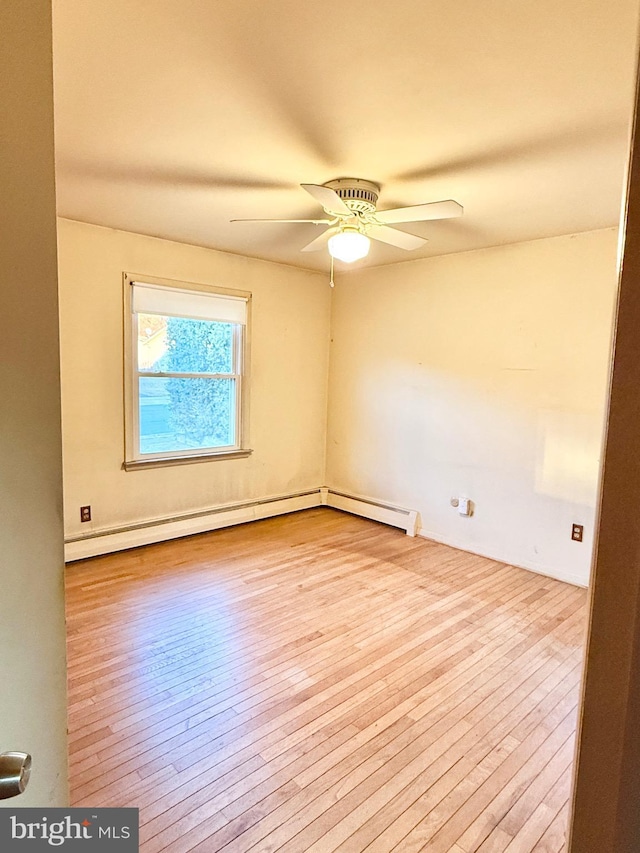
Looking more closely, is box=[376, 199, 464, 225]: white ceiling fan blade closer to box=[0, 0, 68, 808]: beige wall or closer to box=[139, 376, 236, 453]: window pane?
box=[0, 0, 68, 808]: beige wall

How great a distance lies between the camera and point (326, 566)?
358cm

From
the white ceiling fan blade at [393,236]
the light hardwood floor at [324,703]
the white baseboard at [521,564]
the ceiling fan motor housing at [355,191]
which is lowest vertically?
the light hardwood floor at [324,703]

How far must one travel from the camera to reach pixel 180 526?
4.07 meters

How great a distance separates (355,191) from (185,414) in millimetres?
2390

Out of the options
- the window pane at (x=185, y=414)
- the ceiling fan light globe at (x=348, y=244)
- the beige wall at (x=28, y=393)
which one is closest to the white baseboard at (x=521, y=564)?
the window pane at (x=185, y=414)

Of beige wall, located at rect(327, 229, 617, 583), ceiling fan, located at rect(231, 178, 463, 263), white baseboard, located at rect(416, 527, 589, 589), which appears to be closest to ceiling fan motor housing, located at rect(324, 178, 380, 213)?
ceiling fan, located at rect(231, 178, 463, 263)

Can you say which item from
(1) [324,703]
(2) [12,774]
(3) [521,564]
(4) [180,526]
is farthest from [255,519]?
(2) [12,774]

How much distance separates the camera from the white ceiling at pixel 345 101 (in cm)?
133

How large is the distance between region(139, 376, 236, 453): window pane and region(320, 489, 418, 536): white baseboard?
1320 mm

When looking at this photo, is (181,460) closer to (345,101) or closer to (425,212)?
(425,212)

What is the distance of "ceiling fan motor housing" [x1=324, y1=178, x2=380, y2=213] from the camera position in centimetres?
239

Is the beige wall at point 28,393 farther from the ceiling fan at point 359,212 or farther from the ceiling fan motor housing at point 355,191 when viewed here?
the ceiling fan motor housing at point 355,191

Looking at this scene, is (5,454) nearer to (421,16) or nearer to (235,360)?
(421,16)

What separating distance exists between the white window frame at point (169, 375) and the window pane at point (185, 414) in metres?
0.05
